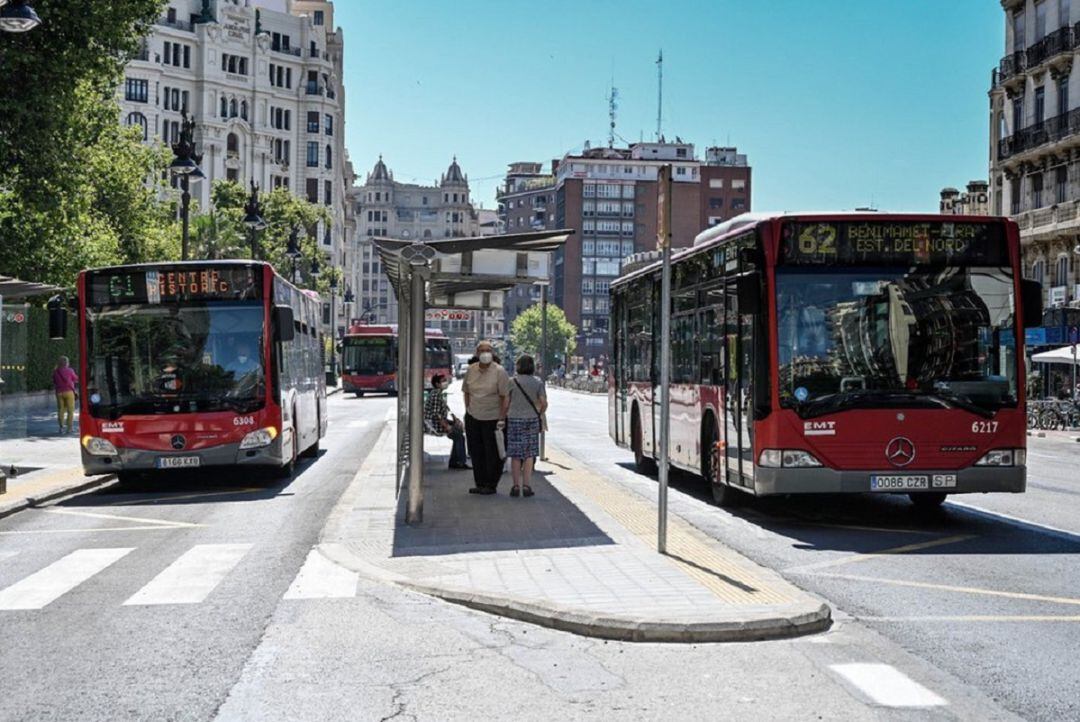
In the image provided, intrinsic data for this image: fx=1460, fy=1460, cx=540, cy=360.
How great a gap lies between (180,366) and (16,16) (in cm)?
471

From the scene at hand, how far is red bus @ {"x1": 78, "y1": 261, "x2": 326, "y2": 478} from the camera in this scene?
61.0ft

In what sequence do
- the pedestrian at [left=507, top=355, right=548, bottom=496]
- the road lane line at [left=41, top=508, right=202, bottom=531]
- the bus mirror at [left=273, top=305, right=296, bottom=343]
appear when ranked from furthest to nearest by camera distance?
the bus mirror at [left=273, top=305, right=296, bottom=343] → the pedestrian at [left=507, top=355, right=548, bottom=496] → the road lane line at [left=41, top=508, right=202, bottom=531]

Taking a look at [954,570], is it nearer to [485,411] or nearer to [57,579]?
[485,411]

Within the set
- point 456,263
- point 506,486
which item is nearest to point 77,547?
point 456,263

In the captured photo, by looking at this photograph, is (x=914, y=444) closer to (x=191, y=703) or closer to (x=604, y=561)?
(x=604, y=561)

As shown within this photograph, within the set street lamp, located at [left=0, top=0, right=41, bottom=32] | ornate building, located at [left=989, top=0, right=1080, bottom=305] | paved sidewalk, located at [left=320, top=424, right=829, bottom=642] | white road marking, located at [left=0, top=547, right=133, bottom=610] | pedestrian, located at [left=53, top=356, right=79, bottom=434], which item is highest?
ornate building, located at [left=989, top=0, right=1080, bottom=305]

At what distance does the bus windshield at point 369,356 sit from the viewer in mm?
65500

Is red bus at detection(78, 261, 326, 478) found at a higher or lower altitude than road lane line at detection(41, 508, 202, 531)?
higher

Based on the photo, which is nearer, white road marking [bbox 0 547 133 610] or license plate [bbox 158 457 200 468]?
white road marking [bbox 0 547 133 610]

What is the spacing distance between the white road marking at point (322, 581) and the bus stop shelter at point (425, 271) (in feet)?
5.76

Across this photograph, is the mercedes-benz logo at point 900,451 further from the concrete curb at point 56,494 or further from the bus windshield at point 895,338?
the concrete curb at point 56,494

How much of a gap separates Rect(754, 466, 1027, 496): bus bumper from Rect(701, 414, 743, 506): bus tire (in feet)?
5.79

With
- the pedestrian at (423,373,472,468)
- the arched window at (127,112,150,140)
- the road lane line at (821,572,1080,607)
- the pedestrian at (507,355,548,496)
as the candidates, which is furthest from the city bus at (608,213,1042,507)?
the arched window at (127,112,150,140)

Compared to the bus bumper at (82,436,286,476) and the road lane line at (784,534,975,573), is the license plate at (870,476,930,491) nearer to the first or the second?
the road lane line at (784,534,975,573)
